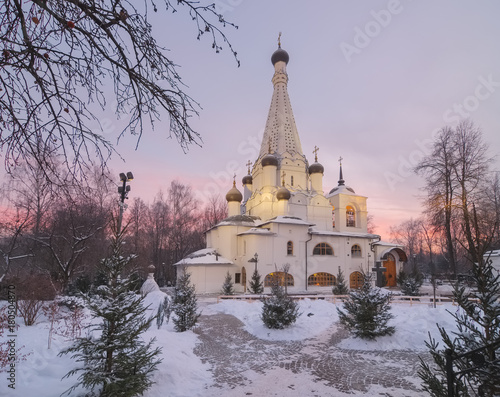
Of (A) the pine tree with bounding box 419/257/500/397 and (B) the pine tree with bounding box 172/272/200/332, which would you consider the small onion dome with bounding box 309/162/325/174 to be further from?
(A) the pine tree with bounding box 419/257/500/397

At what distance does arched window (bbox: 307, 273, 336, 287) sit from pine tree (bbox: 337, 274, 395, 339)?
19.1 metres

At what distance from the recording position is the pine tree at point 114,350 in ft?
15.7

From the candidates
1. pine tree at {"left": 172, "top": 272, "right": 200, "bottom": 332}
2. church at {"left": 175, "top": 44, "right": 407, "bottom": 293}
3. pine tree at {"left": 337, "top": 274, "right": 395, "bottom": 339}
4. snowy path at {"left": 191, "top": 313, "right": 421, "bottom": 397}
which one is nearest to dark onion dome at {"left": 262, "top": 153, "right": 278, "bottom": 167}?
church at {"left": 175, "top": 44, "right": 407, "bottom": 293}

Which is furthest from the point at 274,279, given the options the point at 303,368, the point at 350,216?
the point at 303,368

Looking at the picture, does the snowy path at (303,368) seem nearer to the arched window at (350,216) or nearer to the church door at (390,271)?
the church door at (390,271)

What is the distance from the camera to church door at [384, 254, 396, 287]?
32.7 meters

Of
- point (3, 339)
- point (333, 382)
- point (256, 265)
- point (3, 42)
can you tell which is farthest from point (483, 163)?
point (3, 339)

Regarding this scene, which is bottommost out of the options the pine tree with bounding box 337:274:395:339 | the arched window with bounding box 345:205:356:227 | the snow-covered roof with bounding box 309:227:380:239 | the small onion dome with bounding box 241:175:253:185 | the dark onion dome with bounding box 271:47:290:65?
the pine tree with bounding box 337:274:395:339

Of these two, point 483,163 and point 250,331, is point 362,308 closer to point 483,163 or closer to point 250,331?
point 250,331

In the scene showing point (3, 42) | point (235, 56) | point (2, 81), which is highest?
point (235, 56)

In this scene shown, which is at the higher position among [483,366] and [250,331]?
[483,366]

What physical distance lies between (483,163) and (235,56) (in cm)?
2310

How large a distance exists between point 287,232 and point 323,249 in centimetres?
504

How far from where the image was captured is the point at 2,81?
284cm
